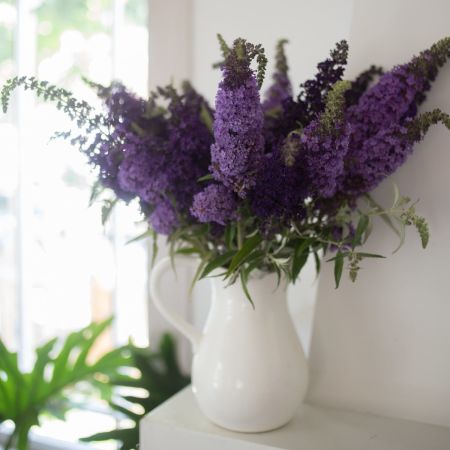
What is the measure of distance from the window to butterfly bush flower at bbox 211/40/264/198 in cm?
96

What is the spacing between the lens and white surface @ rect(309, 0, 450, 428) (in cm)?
108

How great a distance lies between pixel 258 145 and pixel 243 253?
0.63 ft

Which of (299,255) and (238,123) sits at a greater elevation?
(238,123)

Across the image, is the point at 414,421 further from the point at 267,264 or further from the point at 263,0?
the point at 263,0

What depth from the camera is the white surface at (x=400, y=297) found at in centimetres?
108

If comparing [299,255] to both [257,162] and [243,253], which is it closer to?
[243,253]

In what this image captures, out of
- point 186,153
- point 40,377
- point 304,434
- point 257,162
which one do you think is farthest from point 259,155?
point 40,377

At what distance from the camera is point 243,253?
3.09 feet

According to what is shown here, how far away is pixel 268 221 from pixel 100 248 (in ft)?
3.97

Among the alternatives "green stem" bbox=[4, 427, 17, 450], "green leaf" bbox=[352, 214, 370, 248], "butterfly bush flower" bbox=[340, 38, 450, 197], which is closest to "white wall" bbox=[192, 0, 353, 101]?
"butterfly bush flower" bbox=[340, 38, 450, 197]

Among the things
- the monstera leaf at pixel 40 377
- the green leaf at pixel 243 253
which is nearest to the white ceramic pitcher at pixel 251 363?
the green leaf at pixel 243 253

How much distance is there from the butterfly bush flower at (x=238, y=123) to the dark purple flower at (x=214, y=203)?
0.11ft

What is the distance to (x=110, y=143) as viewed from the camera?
95cm

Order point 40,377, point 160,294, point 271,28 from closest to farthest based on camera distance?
point 160,294, point 271,28, point 40,377
